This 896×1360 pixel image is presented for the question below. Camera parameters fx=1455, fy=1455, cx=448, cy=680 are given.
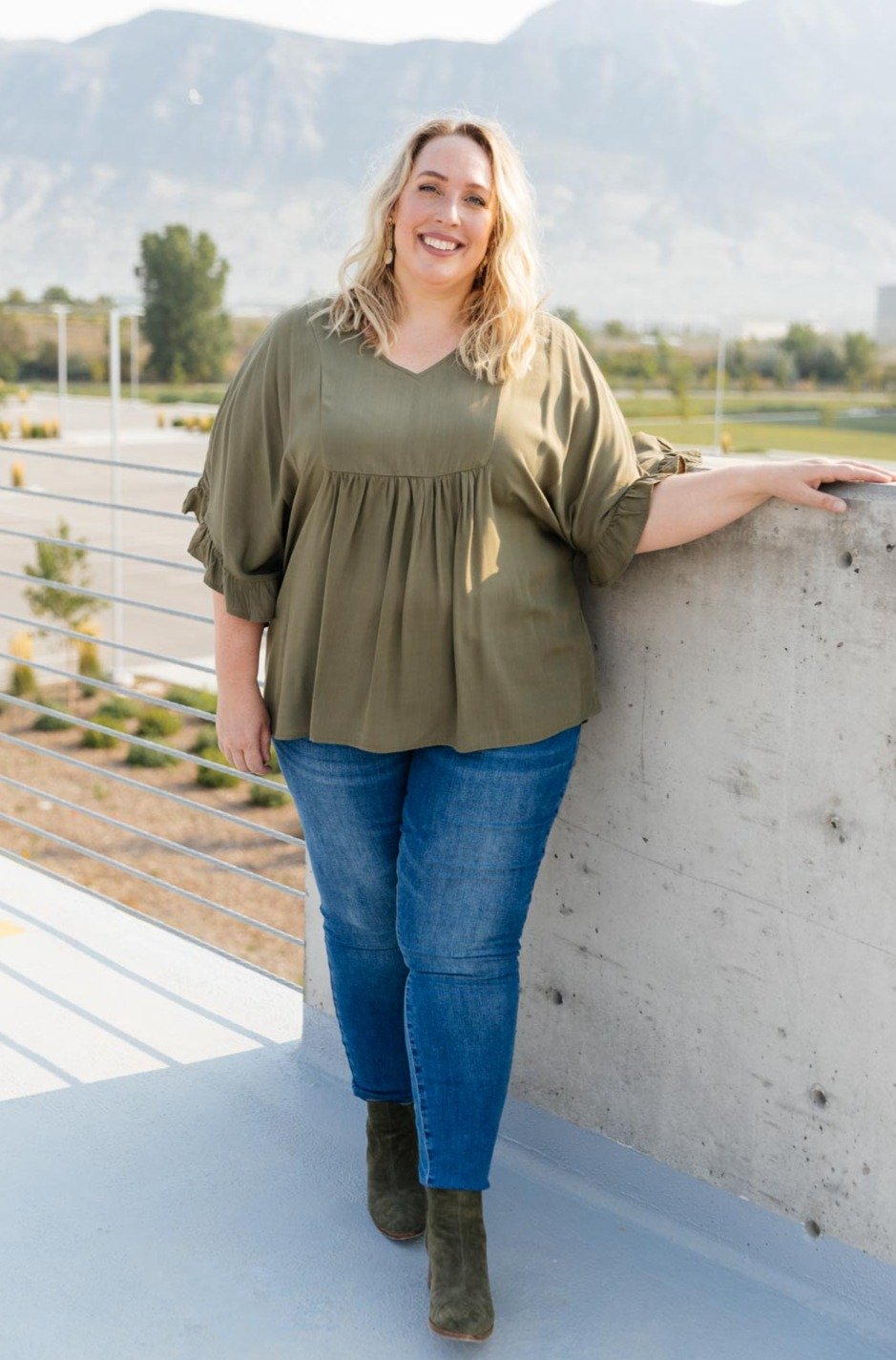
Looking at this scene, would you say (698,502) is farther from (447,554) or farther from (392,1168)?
(392,1168)

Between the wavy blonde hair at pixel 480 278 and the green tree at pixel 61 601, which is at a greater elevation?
the wavy blonde hair at pixel 480 278

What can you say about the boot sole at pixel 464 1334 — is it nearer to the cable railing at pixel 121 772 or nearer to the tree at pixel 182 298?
the cable railing at pixel 121 772

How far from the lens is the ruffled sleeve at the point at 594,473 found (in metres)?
1.64

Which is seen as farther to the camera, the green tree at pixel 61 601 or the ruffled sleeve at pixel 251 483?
the green tree at pixel 61 601

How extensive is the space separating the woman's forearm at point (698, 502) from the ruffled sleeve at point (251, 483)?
428 mm

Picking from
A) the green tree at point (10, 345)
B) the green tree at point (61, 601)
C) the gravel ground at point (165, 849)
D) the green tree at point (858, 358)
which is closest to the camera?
the gravel ground at point (165, 849)

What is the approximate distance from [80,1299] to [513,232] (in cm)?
132

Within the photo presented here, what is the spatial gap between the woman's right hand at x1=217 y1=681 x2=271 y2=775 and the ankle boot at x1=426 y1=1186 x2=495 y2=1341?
559 millimetres

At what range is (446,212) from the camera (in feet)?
5.21

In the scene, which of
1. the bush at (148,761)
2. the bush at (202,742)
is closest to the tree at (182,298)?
the bush at (202,742)

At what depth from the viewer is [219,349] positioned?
211ft

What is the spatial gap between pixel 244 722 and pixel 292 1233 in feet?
2.12

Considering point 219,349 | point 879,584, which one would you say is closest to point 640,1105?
point 879,584

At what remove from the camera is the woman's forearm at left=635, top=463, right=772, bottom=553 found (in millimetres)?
1594
